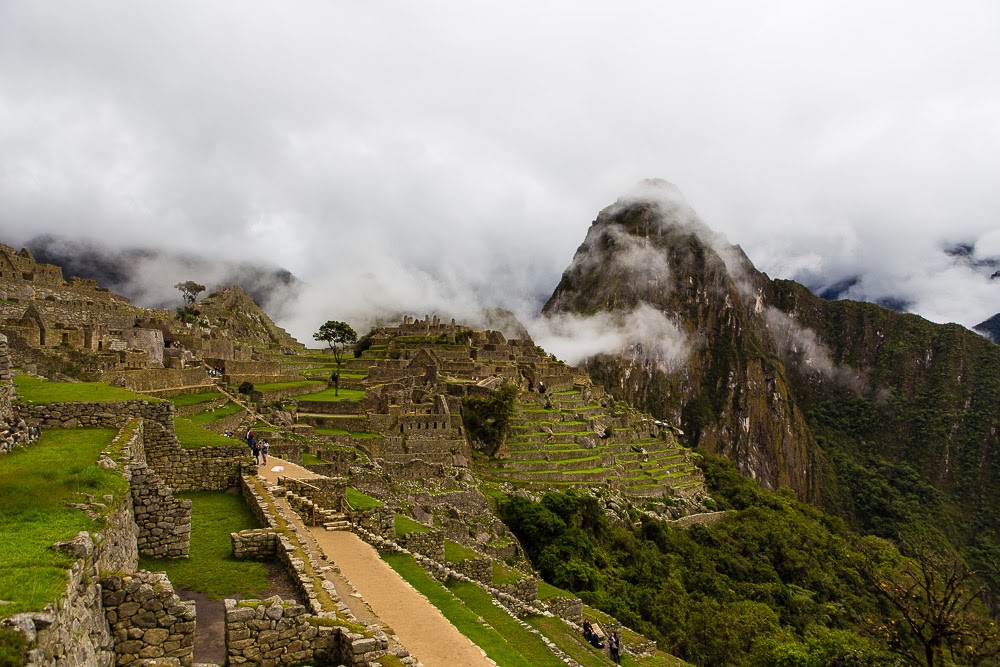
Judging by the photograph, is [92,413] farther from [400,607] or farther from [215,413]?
[215,413]

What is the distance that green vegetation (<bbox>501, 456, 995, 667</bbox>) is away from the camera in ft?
88.8

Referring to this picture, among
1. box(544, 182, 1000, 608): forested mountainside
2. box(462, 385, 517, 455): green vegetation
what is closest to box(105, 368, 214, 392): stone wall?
box(462, 385, 517, 455): green vegetation

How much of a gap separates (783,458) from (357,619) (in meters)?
192

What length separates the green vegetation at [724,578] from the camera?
1066 inches

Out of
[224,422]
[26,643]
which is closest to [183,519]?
[26,643]

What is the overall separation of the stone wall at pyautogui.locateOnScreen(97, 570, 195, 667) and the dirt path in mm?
2722

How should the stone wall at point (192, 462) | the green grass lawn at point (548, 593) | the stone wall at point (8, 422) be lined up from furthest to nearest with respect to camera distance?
1. the green grass lawn at point (548, 593)
2. the stone wall at point (192, 462)
3. the stone wall at point (8, 422)

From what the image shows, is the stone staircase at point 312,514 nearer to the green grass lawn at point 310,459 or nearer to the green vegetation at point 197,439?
the green vegetation at point 197,439

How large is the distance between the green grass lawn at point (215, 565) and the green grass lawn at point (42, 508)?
1.78 metres

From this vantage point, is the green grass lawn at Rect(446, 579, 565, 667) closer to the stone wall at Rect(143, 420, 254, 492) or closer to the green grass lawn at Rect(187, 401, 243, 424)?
the stone wall at Rect(143, 420, 254, 492)

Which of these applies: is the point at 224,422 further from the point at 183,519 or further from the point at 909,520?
the point at 909,520

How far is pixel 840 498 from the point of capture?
15500cm

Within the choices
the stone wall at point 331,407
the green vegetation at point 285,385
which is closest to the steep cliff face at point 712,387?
the green vegetation at point 285,385

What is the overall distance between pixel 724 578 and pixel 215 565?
40582mm
